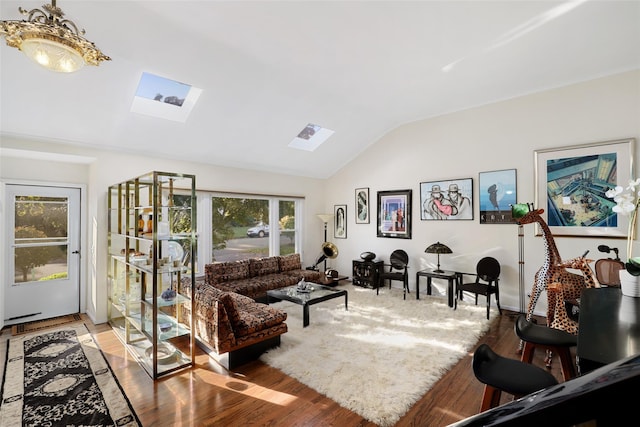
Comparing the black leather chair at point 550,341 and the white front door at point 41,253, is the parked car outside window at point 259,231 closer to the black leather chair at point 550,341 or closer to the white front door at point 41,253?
the white front door at point 41,253

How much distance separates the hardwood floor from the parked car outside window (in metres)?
Answer: 3.43

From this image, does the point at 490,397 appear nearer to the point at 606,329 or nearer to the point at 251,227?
the point at 606,329

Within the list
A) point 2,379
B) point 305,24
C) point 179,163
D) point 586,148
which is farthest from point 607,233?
point 2,379

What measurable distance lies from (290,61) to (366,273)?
4.33 metres

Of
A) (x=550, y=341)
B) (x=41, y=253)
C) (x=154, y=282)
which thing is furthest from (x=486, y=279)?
(x=41, y=253)

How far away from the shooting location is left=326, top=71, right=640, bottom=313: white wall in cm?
428

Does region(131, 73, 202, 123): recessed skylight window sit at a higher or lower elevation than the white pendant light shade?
higher

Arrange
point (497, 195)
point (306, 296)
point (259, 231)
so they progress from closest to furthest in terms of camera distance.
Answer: point (306, 296)
point (497, 195)
point (259, 231)

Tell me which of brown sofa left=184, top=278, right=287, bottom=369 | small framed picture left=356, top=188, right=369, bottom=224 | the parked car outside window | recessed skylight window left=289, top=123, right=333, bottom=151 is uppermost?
recessed skylight window left=289, top=123, right=333, bottom=151

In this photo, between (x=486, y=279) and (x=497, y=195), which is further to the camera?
(x=497, y=195)

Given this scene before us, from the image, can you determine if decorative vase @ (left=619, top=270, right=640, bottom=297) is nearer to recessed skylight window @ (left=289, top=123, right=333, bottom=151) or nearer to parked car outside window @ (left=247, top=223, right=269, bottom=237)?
recessed skylight window @ (left=289, top=123, right=333, bottom=151)

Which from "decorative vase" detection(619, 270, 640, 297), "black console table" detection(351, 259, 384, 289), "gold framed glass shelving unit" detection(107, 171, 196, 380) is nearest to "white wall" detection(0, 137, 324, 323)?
"gold framed glass shelving unit" detection(107, 171, 196, 380)

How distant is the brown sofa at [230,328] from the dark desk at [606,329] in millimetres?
2798

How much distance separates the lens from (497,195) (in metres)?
5.14
